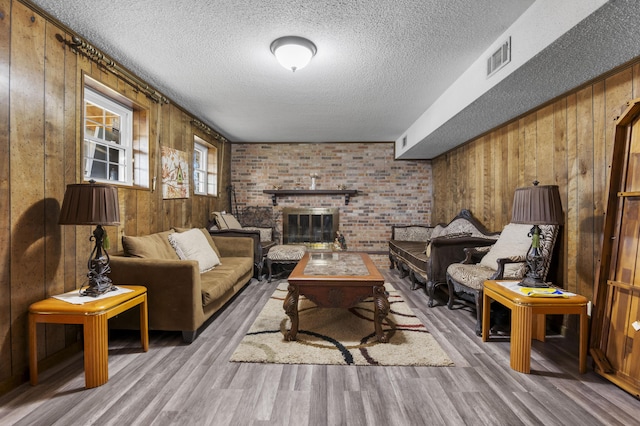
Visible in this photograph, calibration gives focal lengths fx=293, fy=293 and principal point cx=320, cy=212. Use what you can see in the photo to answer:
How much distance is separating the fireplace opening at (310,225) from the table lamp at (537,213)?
3803mm

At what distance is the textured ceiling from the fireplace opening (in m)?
2.35

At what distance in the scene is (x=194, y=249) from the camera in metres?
3.18

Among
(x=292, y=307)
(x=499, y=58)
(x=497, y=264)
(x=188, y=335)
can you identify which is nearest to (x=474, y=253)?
(x=497, y=264)

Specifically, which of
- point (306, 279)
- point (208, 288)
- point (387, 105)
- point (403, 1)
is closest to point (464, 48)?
point (403, 1)

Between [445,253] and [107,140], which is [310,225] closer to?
[445,253]

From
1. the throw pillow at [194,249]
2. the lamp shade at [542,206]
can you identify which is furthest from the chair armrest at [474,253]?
the throw pillow at [194,249]

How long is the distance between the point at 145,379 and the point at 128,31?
8.05ft

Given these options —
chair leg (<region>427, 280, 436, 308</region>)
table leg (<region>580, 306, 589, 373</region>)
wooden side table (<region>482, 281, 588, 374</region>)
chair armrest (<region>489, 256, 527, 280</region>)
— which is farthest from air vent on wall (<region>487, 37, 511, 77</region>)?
chair leg (<region>427, 280, 436, 308</region>)

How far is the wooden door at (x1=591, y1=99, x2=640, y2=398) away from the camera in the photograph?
1.74m

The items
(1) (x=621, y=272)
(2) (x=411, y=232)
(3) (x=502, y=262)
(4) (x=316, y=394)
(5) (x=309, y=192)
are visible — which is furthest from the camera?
(5) (x=309, y=192)

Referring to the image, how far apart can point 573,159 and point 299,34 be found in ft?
8.28

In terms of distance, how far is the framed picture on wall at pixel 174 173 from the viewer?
347cm

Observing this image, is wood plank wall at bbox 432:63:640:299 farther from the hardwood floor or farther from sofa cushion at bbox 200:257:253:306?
sofa cushion at bbox 200:257:253:306

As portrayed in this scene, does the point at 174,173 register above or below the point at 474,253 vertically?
above
